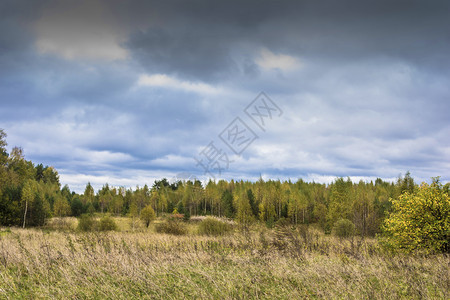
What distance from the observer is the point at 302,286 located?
7.50 metres

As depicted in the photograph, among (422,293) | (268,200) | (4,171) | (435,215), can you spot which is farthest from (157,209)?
(422,293)

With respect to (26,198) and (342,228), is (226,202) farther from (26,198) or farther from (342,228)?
(26,198)

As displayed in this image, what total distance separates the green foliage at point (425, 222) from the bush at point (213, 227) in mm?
16328

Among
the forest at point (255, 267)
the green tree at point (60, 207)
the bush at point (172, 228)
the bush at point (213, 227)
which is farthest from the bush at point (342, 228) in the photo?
the green tree at point (60, 207)

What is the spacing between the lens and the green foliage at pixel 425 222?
13469 millimetres

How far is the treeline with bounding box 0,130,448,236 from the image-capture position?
141 feet

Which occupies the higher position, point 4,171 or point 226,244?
point 4,171

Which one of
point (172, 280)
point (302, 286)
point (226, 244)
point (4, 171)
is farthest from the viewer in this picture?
point (4, 171)

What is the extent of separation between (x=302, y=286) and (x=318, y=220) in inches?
2192

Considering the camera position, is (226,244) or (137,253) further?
(226,244)

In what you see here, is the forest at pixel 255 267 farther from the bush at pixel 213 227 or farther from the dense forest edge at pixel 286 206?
the bush at pixel 213 227

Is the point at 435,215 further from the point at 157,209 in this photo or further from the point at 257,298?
the point at 157,209

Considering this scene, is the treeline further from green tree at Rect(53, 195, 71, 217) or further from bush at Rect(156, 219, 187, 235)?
bush at Rect(156, 219, 187, 235)

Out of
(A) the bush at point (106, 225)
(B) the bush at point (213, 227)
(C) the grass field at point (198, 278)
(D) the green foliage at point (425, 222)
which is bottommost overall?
(A) the bush at point (106, 225)
